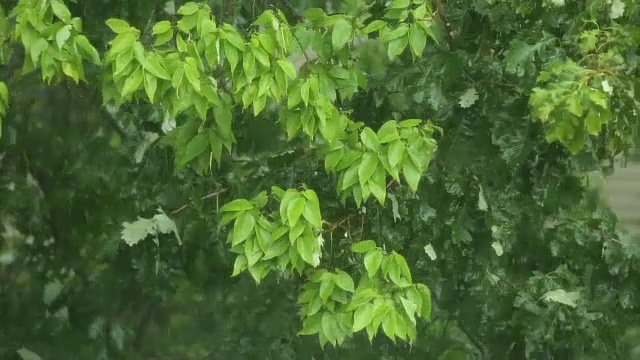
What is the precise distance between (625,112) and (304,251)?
93 centimetres

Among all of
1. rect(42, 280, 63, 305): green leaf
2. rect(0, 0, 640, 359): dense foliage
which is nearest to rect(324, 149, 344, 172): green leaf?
rect(0, 0, 640, 359): dense foliage

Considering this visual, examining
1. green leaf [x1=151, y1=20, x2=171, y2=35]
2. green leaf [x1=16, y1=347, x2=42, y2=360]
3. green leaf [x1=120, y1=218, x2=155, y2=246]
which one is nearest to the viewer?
green leaf [x1=151, y1=20, x2=171, y2=35]

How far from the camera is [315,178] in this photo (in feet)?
8.34

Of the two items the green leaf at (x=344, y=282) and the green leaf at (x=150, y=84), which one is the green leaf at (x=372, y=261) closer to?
the green leaf at (x=344, y=282)

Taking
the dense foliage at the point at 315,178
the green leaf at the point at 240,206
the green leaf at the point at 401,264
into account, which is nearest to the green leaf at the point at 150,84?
the dense foliage at the point at 315,178

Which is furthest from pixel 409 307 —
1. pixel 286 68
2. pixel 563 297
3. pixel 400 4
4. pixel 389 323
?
pixel 563 297

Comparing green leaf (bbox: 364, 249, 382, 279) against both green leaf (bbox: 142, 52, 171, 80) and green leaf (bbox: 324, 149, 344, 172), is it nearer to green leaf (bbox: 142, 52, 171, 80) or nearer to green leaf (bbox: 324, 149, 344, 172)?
green leaf (bbox: 324, 149, 344, 172)

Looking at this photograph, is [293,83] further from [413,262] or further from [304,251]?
[413,262]

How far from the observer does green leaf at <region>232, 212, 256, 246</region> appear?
6.05 feet

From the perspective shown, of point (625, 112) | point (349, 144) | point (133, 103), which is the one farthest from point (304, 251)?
point (133, 103)

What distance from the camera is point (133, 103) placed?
2.70m

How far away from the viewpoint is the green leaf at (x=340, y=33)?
1979 millimetres

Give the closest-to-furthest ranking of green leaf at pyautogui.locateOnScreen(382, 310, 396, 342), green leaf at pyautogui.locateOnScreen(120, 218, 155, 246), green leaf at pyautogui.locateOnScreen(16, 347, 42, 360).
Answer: green leaf at pyautogui.locateOnScreen(382, 310, 396, 342), green leaf at pyautogui.locateOnScreen(120, 218, 155, 246), green leaf at pyautogui.locateOnScreen(16, 347, 42, 360)

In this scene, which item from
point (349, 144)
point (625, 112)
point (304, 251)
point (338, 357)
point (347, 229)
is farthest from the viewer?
point (338, 357)
